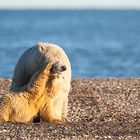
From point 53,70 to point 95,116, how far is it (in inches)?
90.2

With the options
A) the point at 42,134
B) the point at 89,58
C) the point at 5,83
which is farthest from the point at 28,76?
the point at 89,58

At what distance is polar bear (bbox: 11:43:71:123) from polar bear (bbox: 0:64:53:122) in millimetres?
113

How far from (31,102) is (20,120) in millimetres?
361

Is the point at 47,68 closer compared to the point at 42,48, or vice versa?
the point at 47,68

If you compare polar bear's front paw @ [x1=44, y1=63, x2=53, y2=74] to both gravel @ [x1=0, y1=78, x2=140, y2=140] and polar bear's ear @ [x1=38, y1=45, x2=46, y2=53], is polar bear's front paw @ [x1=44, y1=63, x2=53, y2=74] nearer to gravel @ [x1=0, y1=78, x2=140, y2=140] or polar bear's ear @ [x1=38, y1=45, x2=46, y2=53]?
polar bear's ear @ [x1=38, y1=45, x2=46, y2=53]

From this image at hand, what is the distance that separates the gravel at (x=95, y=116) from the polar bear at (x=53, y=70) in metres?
0.30

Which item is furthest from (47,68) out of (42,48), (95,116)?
(95,116)

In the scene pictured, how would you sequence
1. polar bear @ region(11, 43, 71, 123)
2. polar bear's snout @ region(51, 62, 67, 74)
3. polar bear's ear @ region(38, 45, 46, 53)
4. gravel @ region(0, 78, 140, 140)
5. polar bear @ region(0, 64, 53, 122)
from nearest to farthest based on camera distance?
gravel @ region(0, 78, 140, 140) < polar bear's snout @ region(51, 62, 67, 74) < polar bear @ region(0, 64, 53, 122) < polar bear @ region(11, 43, 71, 123) < polar bear's ear @ region(38, 45, 46, 53)

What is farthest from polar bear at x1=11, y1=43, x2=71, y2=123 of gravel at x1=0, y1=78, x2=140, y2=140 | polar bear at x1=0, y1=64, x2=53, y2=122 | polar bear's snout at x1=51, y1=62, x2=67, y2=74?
gravel at x1=0, y1=78, x2=140, y2=140

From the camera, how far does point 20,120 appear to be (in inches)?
523

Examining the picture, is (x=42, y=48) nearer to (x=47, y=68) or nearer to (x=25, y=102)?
(x=47, y=68)

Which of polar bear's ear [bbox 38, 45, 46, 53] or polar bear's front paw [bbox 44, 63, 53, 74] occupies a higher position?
polar bear's ear [bbox 38, 45, 46, 53]

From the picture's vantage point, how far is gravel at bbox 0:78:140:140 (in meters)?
12.3

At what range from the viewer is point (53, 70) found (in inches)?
513
